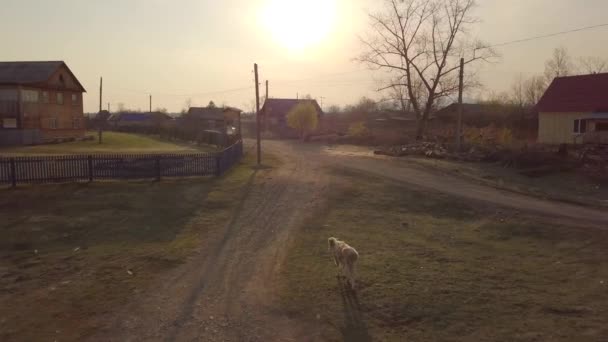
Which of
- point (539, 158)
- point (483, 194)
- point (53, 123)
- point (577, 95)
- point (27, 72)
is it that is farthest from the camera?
point (53, 123)

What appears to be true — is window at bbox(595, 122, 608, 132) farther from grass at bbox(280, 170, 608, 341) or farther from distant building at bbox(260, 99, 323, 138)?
distant building at bbox(260, 99, 323, 138)

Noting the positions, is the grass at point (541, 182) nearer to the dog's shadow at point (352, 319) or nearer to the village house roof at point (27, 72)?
the dog's shadow at point (352, 319)

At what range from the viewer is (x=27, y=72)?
4269 cm

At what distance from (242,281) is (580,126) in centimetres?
3584

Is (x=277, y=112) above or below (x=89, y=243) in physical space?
above

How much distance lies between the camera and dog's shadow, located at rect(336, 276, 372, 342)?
6.32m

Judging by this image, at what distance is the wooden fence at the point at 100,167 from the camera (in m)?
17.5

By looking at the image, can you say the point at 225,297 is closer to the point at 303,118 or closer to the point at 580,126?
the point at 580,126

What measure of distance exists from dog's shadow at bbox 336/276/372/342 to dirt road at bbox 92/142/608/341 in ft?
1.68

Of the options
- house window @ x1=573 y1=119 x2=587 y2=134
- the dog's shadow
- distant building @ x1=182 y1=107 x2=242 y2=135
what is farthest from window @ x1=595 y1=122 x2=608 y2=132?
distant building @ x1=182 y1=107 x2=242 y2=135

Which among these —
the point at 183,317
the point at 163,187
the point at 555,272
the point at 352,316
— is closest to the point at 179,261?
the point at 183,317

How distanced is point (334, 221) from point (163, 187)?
8.18 meters

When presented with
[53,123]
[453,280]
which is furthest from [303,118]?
[453,280]

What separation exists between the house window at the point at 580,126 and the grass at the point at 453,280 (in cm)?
2644
